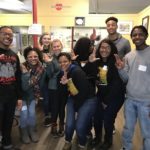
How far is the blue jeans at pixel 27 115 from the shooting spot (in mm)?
2904

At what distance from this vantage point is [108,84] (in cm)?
256

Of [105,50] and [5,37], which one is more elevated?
[5,37]

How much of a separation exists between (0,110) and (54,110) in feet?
2.62

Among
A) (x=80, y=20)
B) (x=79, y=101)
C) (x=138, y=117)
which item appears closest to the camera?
(x=138, y=117)

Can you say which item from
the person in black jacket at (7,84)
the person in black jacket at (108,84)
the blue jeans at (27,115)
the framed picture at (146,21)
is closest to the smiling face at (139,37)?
the person in black jacket at (108,84)

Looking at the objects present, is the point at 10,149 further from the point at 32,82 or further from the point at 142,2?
the point at 142,2

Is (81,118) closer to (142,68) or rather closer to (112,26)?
(142,68)

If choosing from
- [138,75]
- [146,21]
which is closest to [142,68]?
[138,75]

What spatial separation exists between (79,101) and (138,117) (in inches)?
25.2

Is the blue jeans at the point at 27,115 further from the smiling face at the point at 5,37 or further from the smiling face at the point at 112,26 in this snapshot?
the smiling face at the point at 112,26

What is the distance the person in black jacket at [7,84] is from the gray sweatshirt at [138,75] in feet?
3.87

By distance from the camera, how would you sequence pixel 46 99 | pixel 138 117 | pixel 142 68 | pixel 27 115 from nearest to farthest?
pixel 142 68, pixel 138 117, pixel 27 115, pixel 46 99

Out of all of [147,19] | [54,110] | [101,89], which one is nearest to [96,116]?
[101,89]

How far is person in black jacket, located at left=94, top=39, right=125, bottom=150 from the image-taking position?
2520 millimetres
